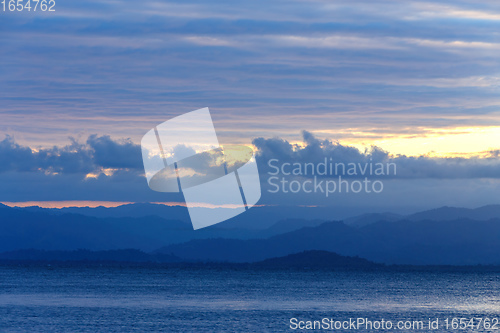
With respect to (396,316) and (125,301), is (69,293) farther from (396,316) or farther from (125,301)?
(396,316)

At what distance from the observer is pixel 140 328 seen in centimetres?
6219

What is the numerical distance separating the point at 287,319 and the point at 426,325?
16.2 m

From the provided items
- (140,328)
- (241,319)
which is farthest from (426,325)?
(140,328)

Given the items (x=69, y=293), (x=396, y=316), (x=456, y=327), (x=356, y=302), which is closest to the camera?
(x=456, y=327)

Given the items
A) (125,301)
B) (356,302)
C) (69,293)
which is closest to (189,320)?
(125,301)

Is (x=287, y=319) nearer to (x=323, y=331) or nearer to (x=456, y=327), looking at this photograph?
(x=323, y=331)

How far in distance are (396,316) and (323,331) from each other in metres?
20.0

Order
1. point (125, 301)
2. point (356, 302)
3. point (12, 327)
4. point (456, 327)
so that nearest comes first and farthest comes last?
point (12, 327), point (456, 327), point (125, 301), point (356, 302)

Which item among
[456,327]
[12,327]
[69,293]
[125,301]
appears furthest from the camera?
[69,293]

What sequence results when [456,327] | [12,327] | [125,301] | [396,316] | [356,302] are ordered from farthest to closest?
[356,302], [125,301], [396,316], [456,327], [12,327]

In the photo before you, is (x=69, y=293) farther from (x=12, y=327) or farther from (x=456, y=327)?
(x=456, y=327)

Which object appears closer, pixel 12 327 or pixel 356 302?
pixel 12 327

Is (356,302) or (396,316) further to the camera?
(356,302)

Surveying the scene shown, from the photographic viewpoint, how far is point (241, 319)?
70.4 m
